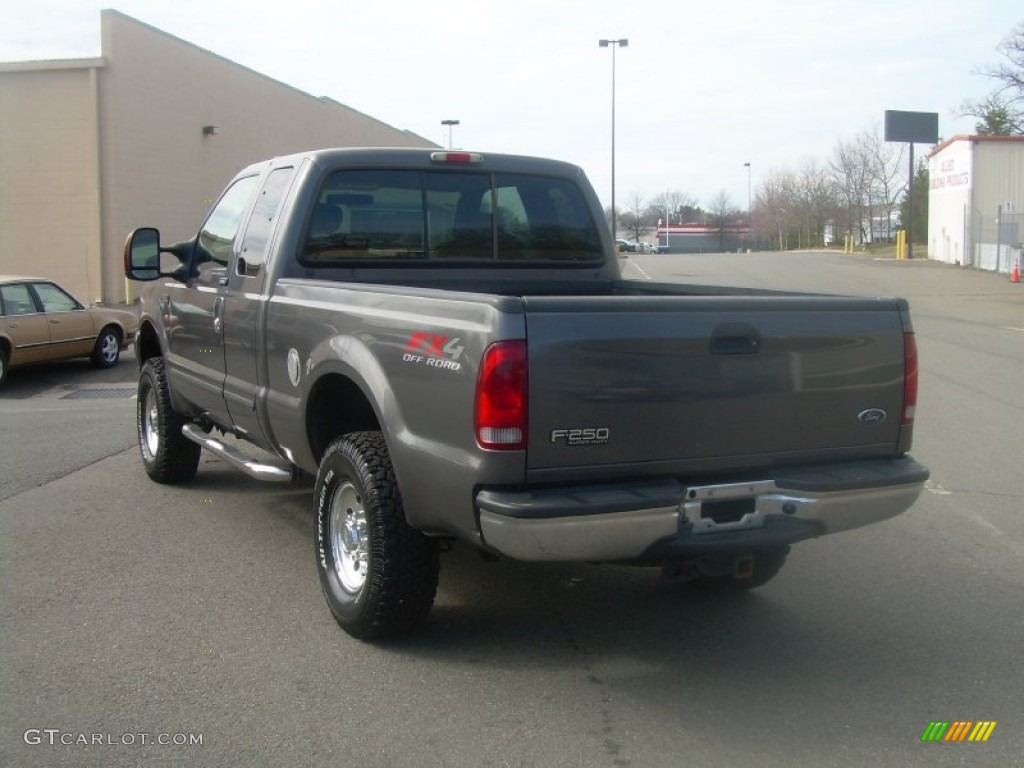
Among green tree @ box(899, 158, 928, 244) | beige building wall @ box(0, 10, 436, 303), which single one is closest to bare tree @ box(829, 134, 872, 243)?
green tree @ box(899, 158, 928, 244)

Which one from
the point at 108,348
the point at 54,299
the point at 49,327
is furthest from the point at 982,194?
the point at 49,327

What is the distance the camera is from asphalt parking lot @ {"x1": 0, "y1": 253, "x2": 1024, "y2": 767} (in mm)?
3852

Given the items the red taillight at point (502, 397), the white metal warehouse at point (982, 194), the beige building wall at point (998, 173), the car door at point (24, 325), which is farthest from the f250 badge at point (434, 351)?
the beige building wall at point (998, 173)

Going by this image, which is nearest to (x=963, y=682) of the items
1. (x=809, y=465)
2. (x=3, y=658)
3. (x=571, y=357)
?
(x=809, y=465)

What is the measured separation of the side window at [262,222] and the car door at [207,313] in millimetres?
193

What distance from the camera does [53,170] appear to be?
21953 millimetres

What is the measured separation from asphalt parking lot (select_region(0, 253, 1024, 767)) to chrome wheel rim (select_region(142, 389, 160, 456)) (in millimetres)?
729

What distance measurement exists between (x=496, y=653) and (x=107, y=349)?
1271cm

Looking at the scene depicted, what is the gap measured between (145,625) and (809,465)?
3.08 m

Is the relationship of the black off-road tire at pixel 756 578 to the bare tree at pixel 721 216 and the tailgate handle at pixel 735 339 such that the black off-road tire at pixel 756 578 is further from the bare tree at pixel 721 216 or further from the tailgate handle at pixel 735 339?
the bare tree at pixel 721 216

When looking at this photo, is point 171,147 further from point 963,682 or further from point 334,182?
point 963,682

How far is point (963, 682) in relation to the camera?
172 inches

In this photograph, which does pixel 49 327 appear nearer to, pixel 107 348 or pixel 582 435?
pixel 107 348

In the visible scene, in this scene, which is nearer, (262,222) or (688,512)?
(688,512)
